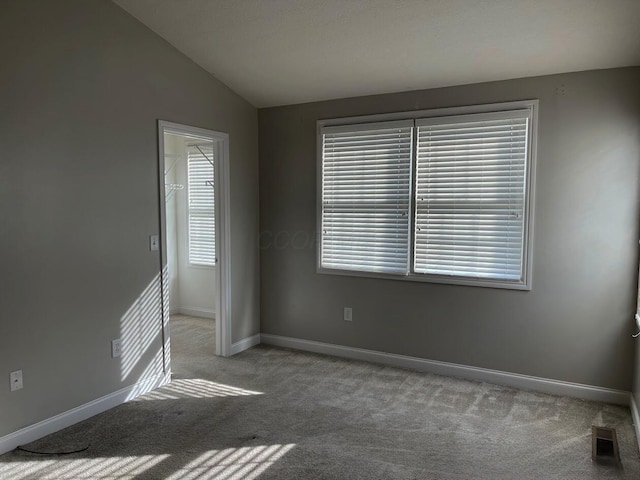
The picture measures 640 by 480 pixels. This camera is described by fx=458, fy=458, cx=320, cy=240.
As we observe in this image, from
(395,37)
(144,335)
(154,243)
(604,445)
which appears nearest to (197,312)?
(144,335)

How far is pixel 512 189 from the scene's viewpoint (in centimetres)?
358

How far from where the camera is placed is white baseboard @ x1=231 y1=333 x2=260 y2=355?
4.53 m

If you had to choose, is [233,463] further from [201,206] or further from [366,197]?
[201,206]

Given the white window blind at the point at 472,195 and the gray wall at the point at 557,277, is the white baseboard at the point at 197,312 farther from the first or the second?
the white window blind at the point at 472,195

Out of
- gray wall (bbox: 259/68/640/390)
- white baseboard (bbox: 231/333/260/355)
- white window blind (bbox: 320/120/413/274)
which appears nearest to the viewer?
gray wall (bbox: 259/68/640/390)

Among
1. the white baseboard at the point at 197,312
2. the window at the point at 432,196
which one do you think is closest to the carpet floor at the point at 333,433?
the window at the point at 432,196

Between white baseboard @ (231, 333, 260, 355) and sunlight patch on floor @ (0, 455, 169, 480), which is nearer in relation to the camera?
sunlight patch on floor @ (0, 455, 169, 480)

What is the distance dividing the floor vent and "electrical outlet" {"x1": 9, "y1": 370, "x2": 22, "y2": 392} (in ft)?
11.2

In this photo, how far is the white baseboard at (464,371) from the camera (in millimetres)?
→ 3410

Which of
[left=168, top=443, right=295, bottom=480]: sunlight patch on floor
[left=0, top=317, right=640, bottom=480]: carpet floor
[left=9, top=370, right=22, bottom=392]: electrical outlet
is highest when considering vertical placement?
[left=9, top=370, right=22, bottom=392]: electrical outlet

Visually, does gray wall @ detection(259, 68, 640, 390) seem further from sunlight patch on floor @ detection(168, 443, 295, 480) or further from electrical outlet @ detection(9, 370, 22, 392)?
electrical outlet @ detection(9, 370, 22, 392)

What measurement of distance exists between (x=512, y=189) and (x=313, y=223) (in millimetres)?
1844

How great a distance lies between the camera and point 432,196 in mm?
3902

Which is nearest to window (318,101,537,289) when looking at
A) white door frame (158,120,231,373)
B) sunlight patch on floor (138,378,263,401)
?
white door frame (158,120,231,373)
